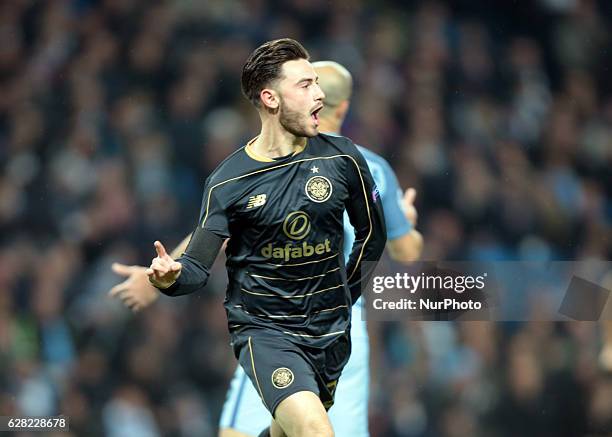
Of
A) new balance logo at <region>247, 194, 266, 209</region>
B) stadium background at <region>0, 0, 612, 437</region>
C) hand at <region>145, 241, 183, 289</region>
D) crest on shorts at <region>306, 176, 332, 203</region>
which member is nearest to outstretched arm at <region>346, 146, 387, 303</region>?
crest on shorts at <region>306, 176, 332, 203</region>

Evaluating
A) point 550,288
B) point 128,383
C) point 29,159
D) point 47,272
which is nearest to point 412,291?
point 550,288

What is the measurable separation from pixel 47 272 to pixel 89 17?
220 centimetres

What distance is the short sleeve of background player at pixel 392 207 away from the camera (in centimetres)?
539

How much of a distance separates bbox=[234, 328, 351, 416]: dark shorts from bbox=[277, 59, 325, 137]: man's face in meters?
0.76

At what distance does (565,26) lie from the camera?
31.0 ft

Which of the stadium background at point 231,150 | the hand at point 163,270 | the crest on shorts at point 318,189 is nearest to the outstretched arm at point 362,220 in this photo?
the crest on shorts at point 318,189

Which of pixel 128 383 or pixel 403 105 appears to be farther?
pixel 403 105

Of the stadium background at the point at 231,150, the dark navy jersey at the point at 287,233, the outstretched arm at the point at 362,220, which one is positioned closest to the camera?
the dark navy jersey at the point at 287,233

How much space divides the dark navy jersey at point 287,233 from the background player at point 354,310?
0.78 metres

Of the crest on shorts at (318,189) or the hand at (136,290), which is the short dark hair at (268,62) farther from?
the hand at (136,290)

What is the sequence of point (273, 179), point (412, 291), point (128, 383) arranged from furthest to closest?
point (128, 383) < point (412, 291) < point (273, 179)

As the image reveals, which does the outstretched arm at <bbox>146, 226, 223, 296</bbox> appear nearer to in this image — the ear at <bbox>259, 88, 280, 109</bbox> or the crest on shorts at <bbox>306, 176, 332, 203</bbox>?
the crest on shorts at <bbox>306, 176, 332, 203</bbox>

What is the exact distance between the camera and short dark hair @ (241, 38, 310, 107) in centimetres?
420

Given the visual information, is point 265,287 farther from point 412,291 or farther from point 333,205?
point 412,291
